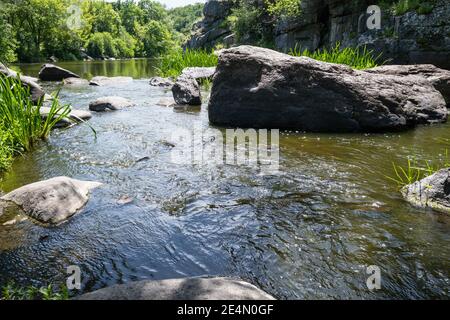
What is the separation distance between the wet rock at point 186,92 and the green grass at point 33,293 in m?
8.86

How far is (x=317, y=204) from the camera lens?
4.18 m

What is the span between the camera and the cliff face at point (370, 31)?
11945 mm

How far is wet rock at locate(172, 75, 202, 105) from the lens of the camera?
11.1 metres

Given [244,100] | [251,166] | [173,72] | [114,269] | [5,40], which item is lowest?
[114,269]

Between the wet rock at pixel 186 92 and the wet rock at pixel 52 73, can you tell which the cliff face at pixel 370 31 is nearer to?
the wet rock at pixel 186 92

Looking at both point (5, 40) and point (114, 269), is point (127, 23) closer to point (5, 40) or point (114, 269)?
point (5, 40)

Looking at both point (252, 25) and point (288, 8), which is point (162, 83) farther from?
point (252, 25)

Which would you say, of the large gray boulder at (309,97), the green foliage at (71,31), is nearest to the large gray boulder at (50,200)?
the large gray boulder at (309,97)

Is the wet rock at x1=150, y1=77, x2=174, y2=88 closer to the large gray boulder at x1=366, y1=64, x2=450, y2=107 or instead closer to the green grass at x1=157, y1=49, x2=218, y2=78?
the green grass at x1=157, y1=49, x2=218, y2=78

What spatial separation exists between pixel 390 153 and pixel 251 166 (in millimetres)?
2499

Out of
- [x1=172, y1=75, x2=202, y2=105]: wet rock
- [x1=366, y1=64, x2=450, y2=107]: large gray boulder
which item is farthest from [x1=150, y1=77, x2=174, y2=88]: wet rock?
[x1=366, y1=64, x2=450, y2=107]: large gray boulder

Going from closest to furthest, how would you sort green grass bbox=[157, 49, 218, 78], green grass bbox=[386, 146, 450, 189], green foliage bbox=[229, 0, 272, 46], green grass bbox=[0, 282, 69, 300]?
green grass bbox=[0, 282, 69, 300] → green grass bbox=[386, 146, 450, 189] → green grass bbox=[157, 49, 218, 78] → green foliage bbox=[229, 0, 272, 46]

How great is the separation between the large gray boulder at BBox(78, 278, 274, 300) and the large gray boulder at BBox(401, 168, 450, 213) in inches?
103
